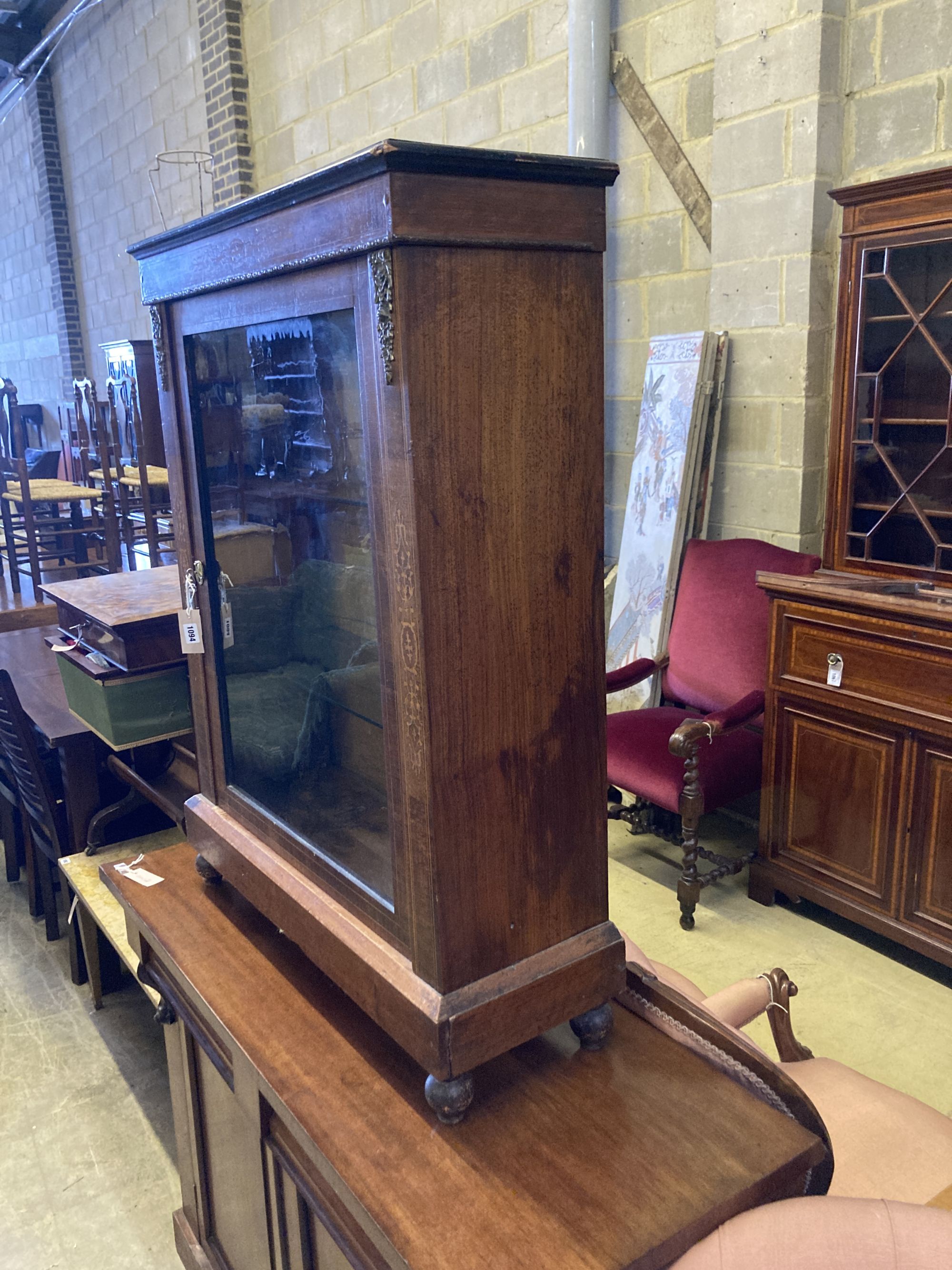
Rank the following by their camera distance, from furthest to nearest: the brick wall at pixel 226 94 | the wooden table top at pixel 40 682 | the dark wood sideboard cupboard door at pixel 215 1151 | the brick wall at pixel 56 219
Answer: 1. the brick wall at pixel 56 219
2. the brick wall at pixel 226 94
3. the wooden table top at pixel 40 682
4. the dark wood sideboard cupboard door at pixel 215 1151

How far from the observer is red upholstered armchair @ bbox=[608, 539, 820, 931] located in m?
2.90

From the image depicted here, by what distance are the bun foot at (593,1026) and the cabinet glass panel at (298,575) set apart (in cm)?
27

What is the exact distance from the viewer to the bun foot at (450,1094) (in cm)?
100

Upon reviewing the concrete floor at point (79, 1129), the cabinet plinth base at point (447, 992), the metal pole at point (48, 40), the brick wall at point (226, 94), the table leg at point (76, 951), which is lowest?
the concrete floor at point (79, 1129)

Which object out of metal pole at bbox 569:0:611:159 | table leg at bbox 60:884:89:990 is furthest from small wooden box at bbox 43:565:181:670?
metal pole at bbox 569:0:611:159

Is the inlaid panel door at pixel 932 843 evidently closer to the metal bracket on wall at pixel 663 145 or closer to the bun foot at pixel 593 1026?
the bun foot at pixel 593 1026

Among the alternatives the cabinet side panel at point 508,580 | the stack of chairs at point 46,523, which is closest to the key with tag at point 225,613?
the cabinet side panel at point 508,580

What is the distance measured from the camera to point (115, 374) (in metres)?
7.93

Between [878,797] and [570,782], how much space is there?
1.85 m

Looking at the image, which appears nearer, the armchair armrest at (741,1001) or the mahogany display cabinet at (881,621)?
the armchair armrest at (741,1001)

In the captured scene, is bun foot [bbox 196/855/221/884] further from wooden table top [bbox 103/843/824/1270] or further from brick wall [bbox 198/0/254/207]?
brick wall [bbox 198/0/254/207]

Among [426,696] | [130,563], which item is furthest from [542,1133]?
[130,563]

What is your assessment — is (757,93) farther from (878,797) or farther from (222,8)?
(222,8)

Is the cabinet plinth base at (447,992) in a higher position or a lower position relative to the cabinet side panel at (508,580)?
lower
